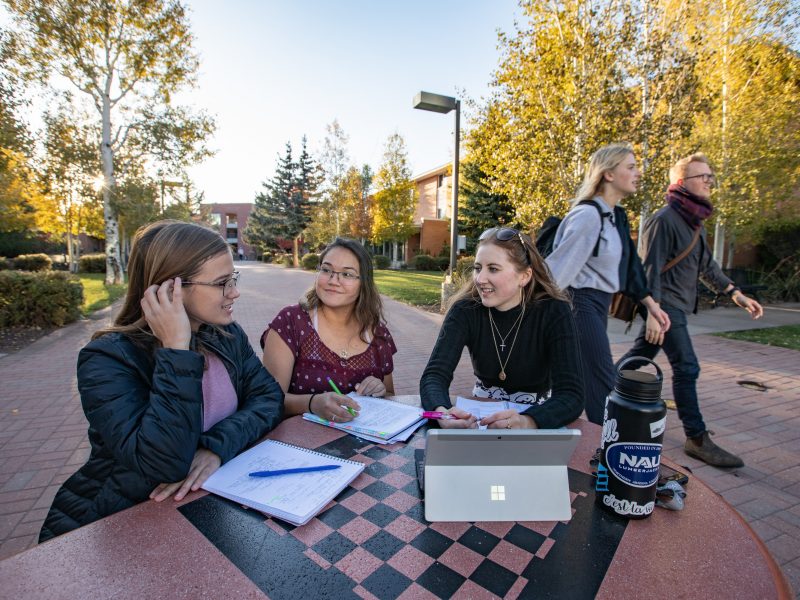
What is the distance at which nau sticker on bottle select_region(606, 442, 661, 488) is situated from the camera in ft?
3.48

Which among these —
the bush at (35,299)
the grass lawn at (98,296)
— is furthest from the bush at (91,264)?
the bush at (35,299)

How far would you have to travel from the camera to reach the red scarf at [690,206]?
3.18 meters

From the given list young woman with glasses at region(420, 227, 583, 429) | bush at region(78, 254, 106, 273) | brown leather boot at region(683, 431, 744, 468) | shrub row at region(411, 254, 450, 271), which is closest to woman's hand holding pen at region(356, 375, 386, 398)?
young woman with glasses at region(420, 227, 583, 429)

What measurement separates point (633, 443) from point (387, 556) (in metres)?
0.64

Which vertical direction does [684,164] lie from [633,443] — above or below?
above

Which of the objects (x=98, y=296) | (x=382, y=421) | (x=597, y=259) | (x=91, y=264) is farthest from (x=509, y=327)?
(x=91, y=264)

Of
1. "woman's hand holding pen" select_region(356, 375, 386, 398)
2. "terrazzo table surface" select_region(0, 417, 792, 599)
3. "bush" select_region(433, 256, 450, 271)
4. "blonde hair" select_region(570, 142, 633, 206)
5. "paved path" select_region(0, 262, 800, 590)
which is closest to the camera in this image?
"terrazzo table surface" select_region(0, 417, 792, 599)

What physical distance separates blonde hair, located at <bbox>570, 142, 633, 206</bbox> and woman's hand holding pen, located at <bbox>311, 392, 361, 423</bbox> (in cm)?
208

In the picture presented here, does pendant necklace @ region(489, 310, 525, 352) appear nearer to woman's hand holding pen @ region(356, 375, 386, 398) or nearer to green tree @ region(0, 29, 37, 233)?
woman's hand holding pen @ region(356, 375, 386, 398)

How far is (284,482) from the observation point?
124cm

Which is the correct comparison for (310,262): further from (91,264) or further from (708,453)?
(708,453)

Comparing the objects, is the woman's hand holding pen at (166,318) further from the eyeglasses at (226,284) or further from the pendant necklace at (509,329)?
the pendant necklace at (509,329)

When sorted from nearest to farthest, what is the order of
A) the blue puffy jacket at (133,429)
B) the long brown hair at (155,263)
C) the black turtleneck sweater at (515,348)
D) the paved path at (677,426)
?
1. the blue puffy jacket at (133,429)
2. the long brown hair at (155,263)
3. the black turtleneck sweater at (515,348)
4. the paved path at (677,426)

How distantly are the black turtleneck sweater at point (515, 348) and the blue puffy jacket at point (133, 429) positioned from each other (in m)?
0.94
